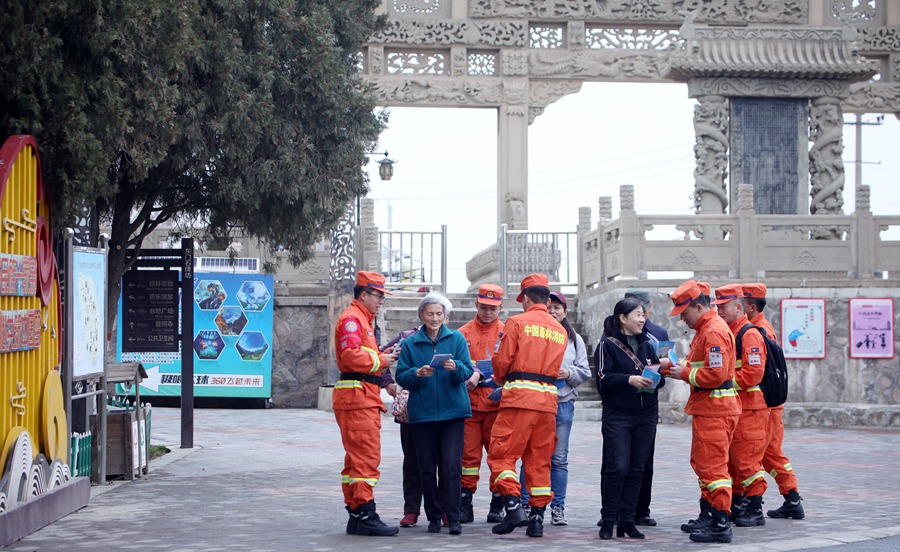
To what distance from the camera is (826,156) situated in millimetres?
23031

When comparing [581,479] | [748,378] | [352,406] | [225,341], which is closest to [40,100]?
[352,406]

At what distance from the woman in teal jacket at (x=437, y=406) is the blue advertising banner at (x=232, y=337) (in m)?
13.8

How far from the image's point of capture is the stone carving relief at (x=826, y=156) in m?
22.8

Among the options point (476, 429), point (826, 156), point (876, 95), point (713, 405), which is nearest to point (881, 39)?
point (876, 95)

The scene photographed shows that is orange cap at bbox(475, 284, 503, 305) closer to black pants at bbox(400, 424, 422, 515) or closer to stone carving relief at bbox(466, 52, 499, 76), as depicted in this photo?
black pants at bbox(400, 424, 422, 515)

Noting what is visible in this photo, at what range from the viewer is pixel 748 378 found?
967cm

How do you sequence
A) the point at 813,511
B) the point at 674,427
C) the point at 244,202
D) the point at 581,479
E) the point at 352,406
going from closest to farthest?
the point at 352,406
the point at 813,511
the point at 581,479
the point at 244,202
the point at 674,427

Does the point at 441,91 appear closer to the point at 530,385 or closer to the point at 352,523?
the point at 530,385

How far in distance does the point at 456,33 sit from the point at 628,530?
17305mm

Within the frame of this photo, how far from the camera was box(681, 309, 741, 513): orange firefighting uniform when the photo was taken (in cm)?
900

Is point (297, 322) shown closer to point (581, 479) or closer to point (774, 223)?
point (774, 223)

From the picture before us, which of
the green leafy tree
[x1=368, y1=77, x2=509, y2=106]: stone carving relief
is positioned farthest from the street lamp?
the green leafy tree

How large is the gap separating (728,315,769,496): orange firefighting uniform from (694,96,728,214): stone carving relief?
13.0 m

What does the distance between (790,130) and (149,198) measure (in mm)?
12873
